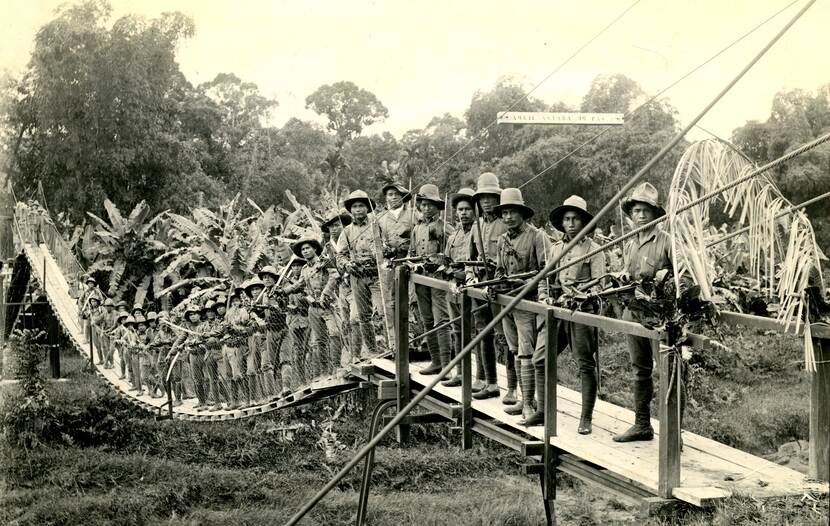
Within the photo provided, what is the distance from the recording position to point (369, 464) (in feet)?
25.1

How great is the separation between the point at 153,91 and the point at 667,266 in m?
17.1

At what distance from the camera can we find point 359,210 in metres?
8.41

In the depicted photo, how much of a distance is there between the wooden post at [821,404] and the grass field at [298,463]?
8.46m

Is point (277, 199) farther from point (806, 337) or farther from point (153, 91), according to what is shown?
point (806, 337)

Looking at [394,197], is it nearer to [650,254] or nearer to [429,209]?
[429,209]

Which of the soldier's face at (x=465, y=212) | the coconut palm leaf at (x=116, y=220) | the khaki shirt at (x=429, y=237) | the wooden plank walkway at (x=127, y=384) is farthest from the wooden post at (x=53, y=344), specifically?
the soldier's face at (x=465, y=212)

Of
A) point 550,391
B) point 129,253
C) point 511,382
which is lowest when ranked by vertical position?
point 511,382

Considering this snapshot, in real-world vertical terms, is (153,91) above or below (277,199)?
above

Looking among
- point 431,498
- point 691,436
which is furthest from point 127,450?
point 691,436

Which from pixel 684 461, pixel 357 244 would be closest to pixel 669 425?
pixel 684 461

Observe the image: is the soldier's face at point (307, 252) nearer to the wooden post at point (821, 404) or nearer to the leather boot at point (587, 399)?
the leather boot at point (587, 399)

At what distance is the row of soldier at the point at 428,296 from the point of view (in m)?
5.53

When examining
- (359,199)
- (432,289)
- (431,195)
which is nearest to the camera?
(432,289)

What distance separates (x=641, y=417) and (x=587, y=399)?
0.42 metres
